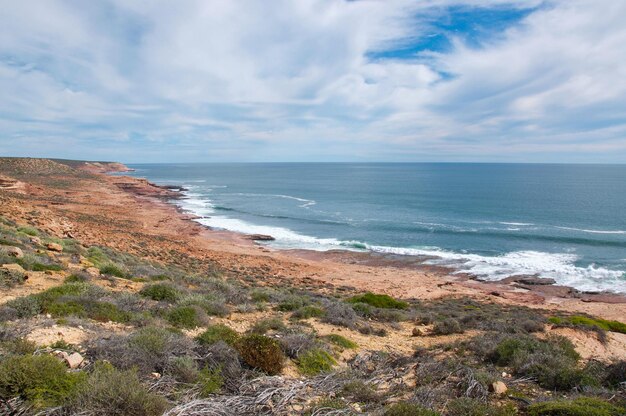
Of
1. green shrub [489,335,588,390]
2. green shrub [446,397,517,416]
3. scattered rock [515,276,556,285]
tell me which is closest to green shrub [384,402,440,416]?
green shrub [446,397,517,416]

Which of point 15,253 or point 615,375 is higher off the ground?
point 15,253

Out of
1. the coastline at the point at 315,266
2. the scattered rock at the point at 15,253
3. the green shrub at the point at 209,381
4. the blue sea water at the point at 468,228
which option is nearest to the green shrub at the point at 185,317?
the green shrub at the point at 209,381

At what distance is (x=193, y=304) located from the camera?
9.99 meters

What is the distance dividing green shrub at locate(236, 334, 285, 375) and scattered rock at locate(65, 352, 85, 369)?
93.7 inches

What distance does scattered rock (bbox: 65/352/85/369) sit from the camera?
5508 mm

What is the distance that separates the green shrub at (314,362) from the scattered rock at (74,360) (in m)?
3.60

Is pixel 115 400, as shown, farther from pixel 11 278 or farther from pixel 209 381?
pixel 11 278

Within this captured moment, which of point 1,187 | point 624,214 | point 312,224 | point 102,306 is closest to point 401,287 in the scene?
point 102,306

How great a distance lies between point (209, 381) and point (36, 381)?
2189 mm

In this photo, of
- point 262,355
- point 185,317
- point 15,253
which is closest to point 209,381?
point 262,355

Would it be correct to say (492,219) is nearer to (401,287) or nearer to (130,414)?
(401,287)

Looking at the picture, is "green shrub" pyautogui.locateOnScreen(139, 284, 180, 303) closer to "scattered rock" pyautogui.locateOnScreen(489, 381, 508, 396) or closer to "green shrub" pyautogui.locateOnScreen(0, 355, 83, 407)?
"green shrub" pyautogui.locateOnScreen(0, 355, 83, 407)

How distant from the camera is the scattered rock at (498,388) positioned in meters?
6.25

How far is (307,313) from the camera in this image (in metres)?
11.6
